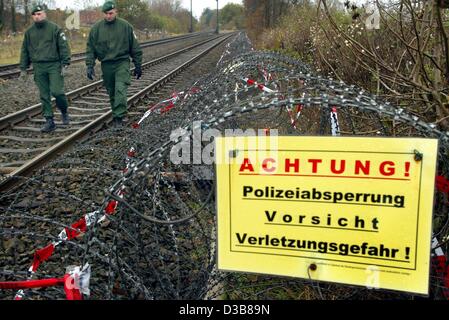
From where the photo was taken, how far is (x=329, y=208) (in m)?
2.13

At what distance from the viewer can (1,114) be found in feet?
29.1

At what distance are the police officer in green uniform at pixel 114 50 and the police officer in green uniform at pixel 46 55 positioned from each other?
0.50 metres

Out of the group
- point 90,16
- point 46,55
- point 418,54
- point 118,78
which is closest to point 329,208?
point 418,54

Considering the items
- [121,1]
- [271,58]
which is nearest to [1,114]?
[271,58]

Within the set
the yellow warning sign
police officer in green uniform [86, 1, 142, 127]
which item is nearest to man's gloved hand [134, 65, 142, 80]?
A: police officer in green uniform [86, 1, 142, 127]

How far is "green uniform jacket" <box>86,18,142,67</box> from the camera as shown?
7.54 metres

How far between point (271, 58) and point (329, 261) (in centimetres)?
303

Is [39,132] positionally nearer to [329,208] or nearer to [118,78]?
[118,78]

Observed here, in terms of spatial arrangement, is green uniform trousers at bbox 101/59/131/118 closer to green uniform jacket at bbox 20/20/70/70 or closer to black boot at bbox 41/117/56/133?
green uniform jacket at bbox 20/20/70/70

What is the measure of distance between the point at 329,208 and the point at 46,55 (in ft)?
22.7

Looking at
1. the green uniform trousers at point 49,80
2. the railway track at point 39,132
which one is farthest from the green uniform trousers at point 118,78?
the green uniform trousers at point 49,80

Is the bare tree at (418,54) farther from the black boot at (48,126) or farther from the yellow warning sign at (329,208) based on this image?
the black boot at (48,126)

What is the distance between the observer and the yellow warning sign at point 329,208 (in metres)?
2.00
